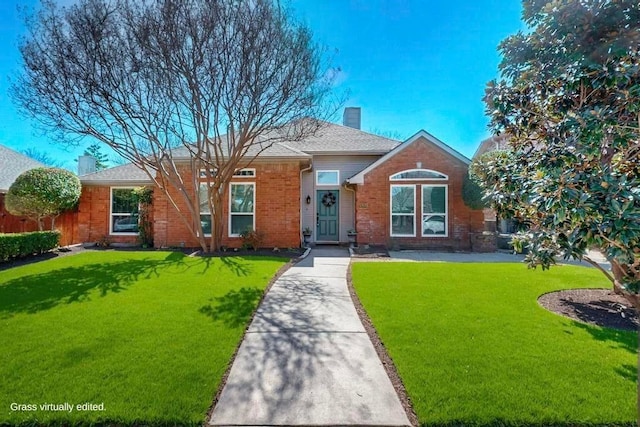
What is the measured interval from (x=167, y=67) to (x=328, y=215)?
8267 mm

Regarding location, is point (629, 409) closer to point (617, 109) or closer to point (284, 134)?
point (617, 109)

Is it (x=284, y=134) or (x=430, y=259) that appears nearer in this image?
(x=430, y=259)

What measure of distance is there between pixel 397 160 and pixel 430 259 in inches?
172

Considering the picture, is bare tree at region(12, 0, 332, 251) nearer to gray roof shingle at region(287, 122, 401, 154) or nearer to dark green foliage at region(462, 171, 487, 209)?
gray roof shingle at region(287, 122, 401, 154)

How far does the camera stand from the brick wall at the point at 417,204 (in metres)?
11.8

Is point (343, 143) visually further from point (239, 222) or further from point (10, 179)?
point (10, 179)

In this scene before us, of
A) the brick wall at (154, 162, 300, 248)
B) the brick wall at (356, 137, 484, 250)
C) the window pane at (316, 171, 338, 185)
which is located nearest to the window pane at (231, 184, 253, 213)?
the brick wall at (154, 162, 300, 248)

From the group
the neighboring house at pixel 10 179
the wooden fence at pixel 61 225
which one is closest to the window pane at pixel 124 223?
the wooden fence at pixel 61 225

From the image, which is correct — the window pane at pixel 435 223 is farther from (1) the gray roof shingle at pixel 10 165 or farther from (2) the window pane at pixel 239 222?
(1) the gray roof shingle at pixel 10 165

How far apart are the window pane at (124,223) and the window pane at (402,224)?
448 inches

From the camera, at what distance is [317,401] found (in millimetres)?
2652

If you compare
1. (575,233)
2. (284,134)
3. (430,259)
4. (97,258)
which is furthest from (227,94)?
(575,233)

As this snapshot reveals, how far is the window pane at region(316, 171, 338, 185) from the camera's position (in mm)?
13594

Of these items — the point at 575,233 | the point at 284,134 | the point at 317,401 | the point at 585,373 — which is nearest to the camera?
the point at 575,233
